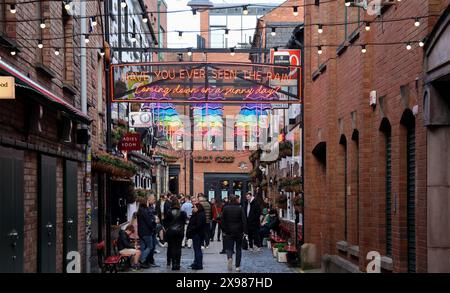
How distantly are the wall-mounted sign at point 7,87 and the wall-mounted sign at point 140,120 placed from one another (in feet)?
66.3

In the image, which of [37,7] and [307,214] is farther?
[307,214]

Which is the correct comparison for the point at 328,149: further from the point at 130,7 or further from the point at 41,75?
the point at 130,7

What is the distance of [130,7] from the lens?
34.2 m

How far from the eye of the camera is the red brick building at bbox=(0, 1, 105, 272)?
1041 centimetres

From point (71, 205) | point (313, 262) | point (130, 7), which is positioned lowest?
point (313, 262)

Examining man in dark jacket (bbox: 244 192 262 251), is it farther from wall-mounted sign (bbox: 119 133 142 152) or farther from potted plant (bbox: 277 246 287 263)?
wall-mounted sign (bbox: 119 133 142 152)

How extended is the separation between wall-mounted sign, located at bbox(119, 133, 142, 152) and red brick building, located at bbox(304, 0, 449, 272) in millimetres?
4995

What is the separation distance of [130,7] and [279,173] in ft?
31.0

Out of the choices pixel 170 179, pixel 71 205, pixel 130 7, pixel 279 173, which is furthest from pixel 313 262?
pixel 170 179

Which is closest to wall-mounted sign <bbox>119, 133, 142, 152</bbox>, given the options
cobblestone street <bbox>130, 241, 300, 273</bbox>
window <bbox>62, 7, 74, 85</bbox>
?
cobblestone street <bbox>130, 241, 300, 273</bbox>

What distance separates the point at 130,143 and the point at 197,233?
5.01m

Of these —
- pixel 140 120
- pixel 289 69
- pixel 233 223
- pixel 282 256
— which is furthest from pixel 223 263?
pixel 140 120

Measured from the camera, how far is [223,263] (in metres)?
21.9

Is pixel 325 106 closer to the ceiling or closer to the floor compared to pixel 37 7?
closer to the floor
